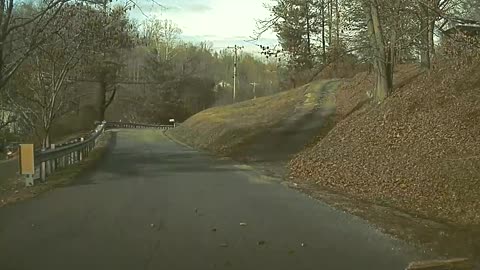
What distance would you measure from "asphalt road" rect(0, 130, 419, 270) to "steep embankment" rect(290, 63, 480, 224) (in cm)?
184

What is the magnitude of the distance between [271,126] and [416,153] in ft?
65.1

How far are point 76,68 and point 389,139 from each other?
573 inches

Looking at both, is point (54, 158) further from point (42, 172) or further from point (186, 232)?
point (186, 232)

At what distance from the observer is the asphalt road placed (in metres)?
7.52

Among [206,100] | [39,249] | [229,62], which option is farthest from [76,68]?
[229,62]

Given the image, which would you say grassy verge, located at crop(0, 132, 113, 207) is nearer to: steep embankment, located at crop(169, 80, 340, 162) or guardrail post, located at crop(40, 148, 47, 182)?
guardrail post, located at crop(40, 148, 47, 182)

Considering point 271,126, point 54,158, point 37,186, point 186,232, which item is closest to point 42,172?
point 37,186

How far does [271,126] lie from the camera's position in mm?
35594

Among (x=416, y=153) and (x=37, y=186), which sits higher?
(x=416, y=153)

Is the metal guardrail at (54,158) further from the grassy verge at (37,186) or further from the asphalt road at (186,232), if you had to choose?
the asphalt road at (186,232)

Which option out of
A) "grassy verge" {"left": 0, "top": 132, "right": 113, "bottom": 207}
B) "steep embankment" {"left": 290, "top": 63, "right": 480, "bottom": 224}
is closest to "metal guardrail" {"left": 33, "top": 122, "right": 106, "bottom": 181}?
"grassy verge" {"left": 0, "top": 132, "right": 113, "bottom": 207}

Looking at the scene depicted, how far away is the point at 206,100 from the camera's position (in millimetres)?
94188

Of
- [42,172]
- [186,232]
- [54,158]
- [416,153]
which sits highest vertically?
[416,153]

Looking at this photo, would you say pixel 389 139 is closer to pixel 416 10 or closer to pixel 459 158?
pixel 459 158
